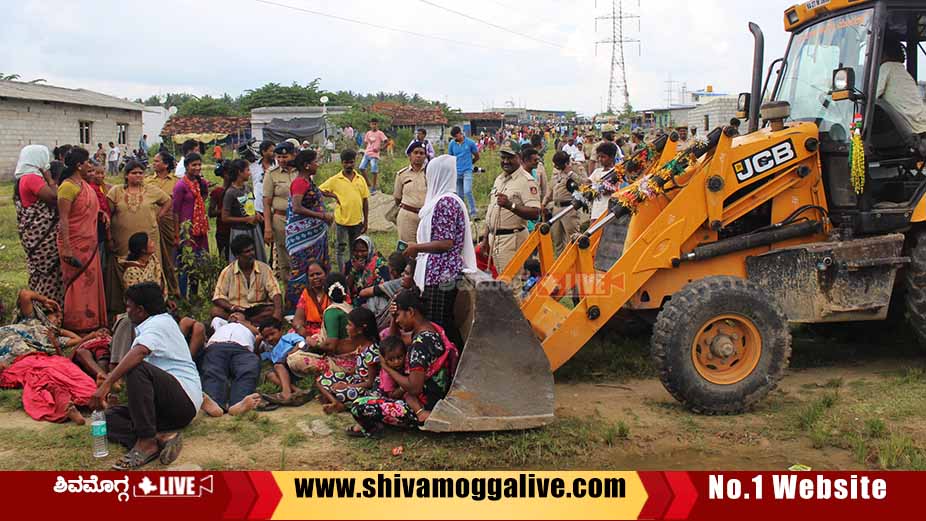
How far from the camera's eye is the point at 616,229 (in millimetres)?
6719

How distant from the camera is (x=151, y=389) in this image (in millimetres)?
5309

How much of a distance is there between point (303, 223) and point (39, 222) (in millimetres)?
2442

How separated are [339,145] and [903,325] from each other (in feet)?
85.5

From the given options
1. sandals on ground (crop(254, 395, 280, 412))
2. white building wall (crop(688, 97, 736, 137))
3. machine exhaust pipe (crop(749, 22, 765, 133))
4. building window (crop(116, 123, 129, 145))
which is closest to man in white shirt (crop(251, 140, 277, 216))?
sandals on ground (crop(254, 395, 280, 412))

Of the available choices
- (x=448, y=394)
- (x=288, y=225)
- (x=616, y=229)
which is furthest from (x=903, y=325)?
(x=288, y=225)

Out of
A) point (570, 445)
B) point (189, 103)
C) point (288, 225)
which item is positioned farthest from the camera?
point (189, 103)

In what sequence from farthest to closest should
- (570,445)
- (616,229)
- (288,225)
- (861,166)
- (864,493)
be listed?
(288,225) < (616,229) < (861,166) < (570,445) < (864,493)

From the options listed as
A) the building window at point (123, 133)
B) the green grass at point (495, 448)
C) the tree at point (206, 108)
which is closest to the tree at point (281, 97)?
the tree at point (206, 108)

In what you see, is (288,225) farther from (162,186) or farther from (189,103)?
(189,103)

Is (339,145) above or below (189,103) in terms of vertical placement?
below

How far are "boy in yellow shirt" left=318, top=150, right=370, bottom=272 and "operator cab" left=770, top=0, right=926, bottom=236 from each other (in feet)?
14.9

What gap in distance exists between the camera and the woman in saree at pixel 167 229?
27.7ft

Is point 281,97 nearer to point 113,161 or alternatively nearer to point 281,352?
point 113,161

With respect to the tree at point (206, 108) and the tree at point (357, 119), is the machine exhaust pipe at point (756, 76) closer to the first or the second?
the tree at point (357, 119)
